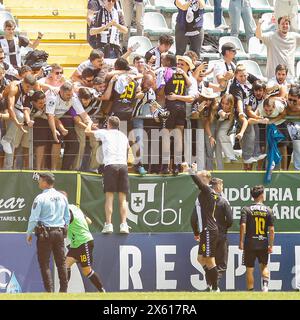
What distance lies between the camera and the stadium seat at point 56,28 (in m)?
26.6

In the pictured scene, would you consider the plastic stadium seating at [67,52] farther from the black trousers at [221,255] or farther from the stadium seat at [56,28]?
the black trousers at [221,255]

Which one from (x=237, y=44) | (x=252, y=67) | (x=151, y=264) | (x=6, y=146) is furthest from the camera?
(x=237, y=44)

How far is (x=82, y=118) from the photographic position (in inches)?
877

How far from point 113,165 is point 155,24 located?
476 centimetres

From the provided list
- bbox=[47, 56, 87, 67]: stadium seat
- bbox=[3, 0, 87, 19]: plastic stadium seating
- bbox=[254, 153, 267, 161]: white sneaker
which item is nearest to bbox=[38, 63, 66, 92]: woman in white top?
bbox=[254, 153, 267, 161]: white sneaker

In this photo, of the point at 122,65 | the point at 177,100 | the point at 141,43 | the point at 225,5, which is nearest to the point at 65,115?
the point at 122,65

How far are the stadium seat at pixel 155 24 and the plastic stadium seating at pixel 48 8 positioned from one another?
1.40 metres

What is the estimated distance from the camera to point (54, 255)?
2162cm

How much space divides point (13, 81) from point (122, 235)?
2.88 m

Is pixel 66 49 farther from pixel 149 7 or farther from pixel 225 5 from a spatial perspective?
pixel 225 5

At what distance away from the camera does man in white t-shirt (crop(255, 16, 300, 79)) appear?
2446cm
